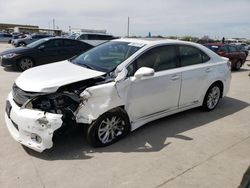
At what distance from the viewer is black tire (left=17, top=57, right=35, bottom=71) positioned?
10953mm

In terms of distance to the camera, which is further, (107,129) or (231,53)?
(231,53)

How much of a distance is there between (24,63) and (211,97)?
7.88 metres

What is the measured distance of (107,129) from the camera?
13.5 feet

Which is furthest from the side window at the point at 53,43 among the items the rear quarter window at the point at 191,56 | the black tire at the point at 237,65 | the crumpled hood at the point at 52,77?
the black tire at the point at 237,65

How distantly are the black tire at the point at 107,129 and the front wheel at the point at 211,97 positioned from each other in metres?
2.28

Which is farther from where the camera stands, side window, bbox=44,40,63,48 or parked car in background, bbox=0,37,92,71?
side window, bbox=44,40,63,48

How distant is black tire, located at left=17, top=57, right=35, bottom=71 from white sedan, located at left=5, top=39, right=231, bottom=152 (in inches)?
259

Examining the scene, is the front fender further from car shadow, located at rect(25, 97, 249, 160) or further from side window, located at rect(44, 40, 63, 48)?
side window, located at rect(44, 40, 63, 48)

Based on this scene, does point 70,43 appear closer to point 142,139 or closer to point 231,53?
point 231,53

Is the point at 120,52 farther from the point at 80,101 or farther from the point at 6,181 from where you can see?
the point at 6,181

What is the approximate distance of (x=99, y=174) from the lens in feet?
11.2

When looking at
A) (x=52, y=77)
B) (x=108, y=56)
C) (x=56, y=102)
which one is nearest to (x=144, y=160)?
(x=56, y=102)

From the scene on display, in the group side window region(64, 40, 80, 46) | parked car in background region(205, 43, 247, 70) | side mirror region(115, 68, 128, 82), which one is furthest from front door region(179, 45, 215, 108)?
parked car in background region(205, 43, 247, 70)

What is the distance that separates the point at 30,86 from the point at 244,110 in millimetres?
4820
